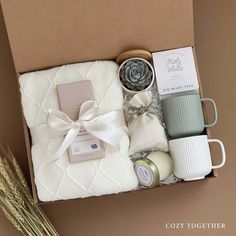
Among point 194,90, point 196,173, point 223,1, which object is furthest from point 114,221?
point 223,1

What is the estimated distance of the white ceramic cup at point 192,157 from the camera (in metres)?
1.16

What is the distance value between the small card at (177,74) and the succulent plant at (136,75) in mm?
32

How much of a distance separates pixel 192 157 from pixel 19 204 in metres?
0.49

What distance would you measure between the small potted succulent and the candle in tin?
19 centimetres

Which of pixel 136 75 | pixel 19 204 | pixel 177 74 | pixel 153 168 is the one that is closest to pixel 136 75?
pixel 136 75

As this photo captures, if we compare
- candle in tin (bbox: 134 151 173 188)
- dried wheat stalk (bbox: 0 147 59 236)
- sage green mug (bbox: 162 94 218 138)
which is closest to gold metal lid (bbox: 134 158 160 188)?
candle in tin (bbox: 134 151 173 188)

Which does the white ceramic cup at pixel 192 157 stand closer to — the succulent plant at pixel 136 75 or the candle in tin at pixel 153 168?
the candle in tin at pixel 153 168

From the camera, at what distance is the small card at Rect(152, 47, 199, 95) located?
4.05ft

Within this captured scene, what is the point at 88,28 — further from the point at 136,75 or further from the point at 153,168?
the point at 153,168

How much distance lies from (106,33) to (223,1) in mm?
425

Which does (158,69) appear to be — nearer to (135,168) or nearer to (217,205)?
(135,168)

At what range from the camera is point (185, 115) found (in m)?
1.17

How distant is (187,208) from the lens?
132 centimetres

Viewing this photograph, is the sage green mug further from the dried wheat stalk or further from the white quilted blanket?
the dried wheat stalk
